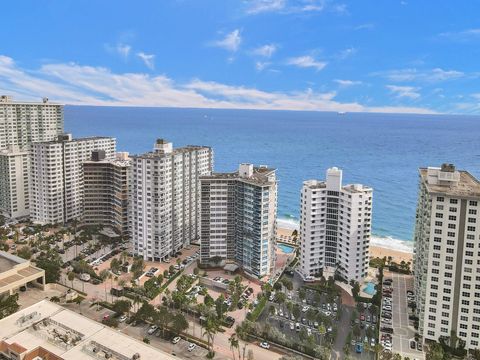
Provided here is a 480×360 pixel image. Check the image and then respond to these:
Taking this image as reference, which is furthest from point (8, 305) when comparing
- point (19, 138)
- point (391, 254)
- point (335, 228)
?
point (19, 138)

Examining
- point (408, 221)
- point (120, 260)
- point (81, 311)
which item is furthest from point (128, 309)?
point (408, 221)

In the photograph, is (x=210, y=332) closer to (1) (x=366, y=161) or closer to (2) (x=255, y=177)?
(2) (x=255, y=177)

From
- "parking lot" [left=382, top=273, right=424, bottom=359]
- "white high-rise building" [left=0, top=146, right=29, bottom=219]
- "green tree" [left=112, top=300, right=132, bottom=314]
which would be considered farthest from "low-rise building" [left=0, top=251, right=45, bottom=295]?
"parking lot" [left=382, top=273, right=424, bottom=359]

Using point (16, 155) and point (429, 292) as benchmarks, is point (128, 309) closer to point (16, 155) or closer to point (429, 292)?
point (429, 292)

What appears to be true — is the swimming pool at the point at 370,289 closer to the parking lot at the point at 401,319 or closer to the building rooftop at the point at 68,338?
the parking lot at the point at 401,319

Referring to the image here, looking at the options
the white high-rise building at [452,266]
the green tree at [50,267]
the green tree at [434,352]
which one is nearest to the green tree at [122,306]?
the green tree at [50,267]

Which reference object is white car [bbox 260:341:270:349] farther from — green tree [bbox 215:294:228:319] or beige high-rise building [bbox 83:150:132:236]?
beige high-rise building [bbox 83:150:132:236]

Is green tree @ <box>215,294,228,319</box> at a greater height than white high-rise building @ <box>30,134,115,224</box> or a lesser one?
lesser
